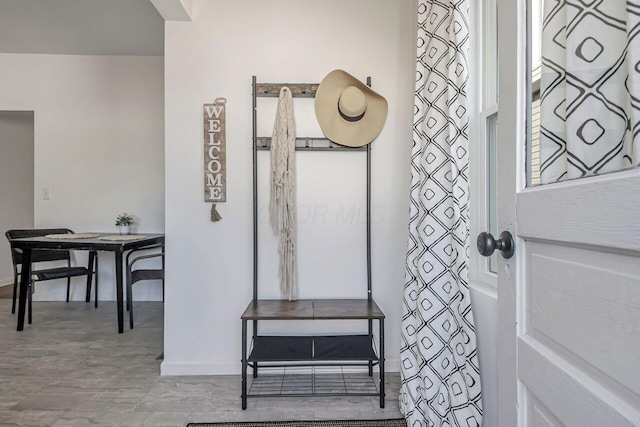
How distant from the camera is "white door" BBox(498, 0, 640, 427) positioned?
479mm

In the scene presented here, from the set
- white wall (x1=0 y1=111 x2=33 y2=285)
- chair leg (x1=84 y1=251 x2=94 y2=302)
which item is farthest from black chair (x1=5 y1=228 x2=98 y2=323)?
white wall (x1=0 y1=111 x2=33 y2=285)

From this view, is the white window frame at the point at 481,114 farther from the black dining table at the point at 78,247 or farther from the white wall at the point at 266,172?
the black dining table at the point at 78,247

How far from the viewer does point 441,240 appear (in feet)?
4.79

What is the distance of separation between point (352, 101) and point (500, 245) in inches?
54.8

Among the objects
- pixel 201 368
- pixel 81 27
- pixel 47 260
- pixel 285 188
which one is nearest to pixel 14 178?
pixel 47 260

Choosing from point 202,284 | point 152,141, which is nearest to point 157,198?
point 152,141

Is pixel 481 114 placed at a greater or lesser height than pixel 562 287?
greater

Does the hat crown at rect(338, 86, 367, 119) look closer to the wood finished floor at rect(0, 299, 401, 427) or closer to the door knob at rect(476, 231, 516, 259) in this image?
the door knob at rect(476, 231, 516, 259)

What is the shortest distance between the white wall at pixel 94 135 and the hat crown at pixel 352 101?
8.40ft

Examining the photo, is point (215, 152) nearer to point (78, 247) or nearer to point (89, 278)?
point (78, 247)

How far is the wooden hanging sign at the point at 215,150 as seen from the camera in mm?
2088

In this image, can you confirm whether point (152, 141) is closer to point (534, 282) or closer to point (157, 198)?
point (157, 198)

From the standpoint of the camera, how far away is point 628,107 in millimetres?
507

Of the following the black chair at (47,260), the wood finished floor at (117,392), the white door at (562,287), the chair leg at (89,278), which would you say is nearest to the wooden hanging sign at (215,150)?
the wood finished floor at (117,392)
